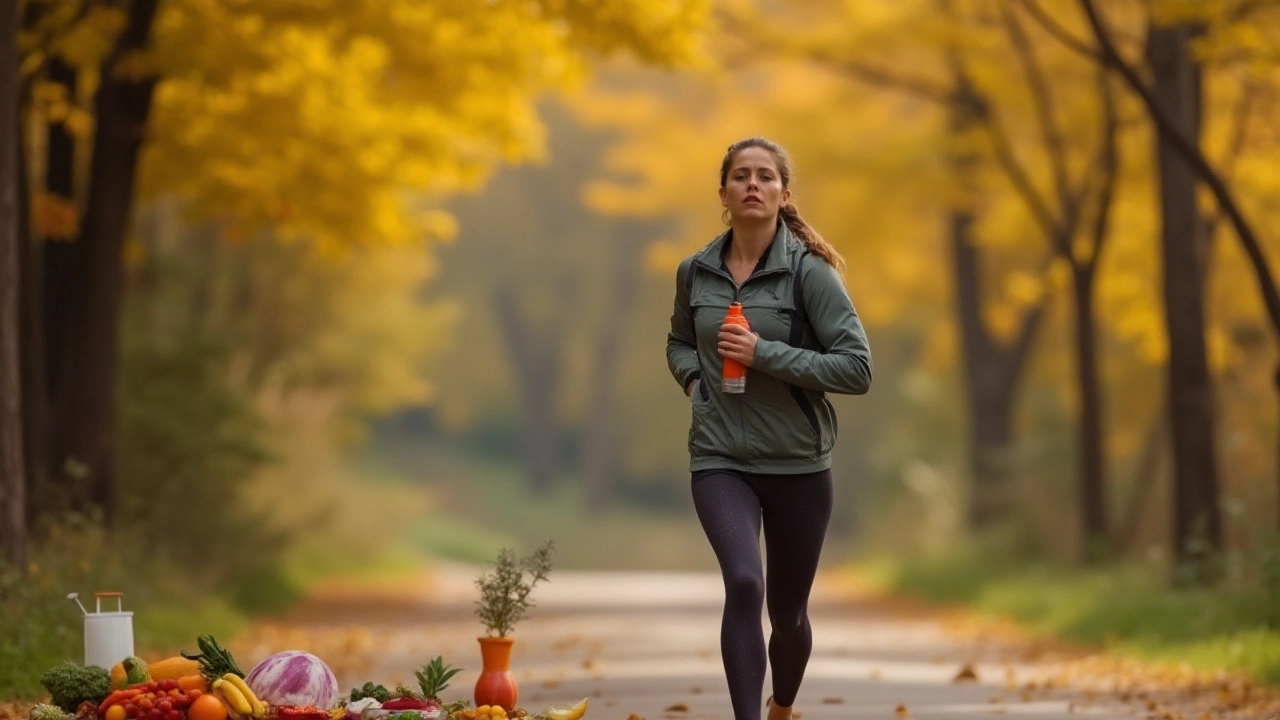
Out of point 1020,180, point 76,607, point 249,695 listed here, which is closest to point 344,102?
point 1020,180

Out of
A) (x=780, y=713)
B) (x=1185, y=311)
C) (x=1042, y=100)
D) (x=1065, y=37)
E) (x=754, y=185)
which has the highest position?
(x=1042, y=100)

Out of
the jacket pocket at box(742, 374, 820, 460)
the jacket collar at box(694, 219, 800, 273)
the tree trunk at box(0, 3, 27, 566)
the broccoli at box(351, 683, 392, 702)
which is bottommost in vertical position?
the broccoli at box(351, 683, 392, 702)

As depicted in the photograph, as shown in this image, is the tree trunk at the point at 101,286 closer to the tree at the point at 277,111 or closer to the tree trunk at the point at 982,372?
the tree at the point at 277,111

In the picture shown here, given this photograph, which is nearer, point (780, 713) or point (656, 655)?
point (780, 713)

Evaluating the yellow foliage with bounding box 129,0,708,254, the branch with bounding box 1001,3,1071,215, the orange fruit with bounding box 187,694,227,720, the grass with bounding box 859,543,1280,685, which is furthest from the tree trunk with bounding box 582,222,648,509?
the orange fruit with bounding box 187,694,227,720

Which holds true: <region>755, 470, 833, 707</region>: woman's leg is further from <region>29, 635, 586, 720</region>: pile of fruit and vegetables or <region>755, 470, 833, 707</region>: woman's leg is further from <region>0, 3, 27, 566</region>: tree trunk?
<region>0, 3, 27, 566</region>: tree trunk

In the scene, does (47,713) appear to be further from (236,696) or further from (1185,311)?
(1185,311)

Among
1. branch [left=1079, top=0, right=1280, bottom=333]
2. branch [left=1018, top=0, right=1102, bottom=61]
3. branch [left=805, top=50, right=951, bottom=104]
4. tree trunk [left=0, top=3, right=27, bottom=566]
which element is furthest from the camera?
branch [left=805, top=50, right=951, bottom=104]

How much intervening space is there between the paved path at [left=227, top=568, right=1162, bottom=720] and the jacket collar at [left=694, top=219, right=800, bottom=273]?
2.91 metres

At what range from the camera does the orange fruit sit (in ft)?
25.7

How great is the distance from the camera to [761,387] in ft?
25.0

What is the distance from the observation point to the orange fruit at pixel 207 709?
7.84 meters

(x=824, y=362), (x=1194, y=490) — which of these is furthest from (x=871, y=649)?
(x=824, y=362)

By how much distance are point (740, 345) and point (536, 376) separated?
53463 mm
